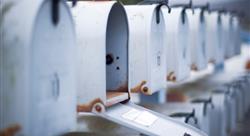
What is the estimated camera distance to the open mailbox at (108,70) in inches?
100

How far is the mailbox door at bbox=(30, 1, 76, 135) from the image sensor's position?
5.75 ft

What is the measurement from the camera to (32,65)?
172 centimetres

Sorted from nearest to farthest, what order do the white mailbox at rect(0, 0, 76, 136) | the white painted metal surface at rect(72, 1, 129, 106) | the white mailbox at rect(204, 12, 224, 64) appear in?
the white mailbox at rect(0, 0, 76, 136) → the white painted metal surface at rect(72, 1, 129, 106) → the white mailbox at rect(204, 12, 224, 64)

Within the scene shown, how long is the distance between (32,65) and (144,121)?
124cm

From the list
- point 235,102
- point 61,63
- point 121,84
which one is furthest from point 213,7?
point 61,63

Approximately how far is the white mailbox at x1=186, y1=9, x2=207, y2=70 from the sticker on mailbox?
5.42 ft

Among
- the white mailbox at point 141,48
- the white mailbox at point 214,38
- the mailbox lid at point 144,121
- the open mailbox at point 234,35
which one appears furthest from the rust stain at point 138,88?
the open mailbox at point 234,35

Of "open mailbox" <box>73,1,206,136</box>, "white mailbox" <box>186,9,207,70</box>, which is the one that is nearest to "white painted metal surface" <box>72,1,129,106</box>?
"open mailbox" <box>73,1,206,136</box>

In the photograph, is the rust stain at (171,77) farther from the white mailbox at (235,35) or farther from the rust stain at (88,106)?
the white mailbox at (235,35)

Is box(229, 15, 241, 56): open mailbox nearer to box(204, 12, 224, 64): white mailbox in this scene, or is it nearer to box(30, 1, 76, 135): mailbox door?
box(204, 12, 224, 64): white mailbox

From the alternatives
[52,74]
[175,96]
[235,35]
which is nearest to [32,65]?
[52,74]

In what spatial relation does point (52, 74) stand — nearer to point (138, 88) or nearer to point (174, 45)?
point (138, 88)

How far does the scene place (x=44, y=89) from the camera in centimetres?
182

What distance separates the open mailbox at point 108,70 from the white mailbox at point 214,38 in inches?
94.9
